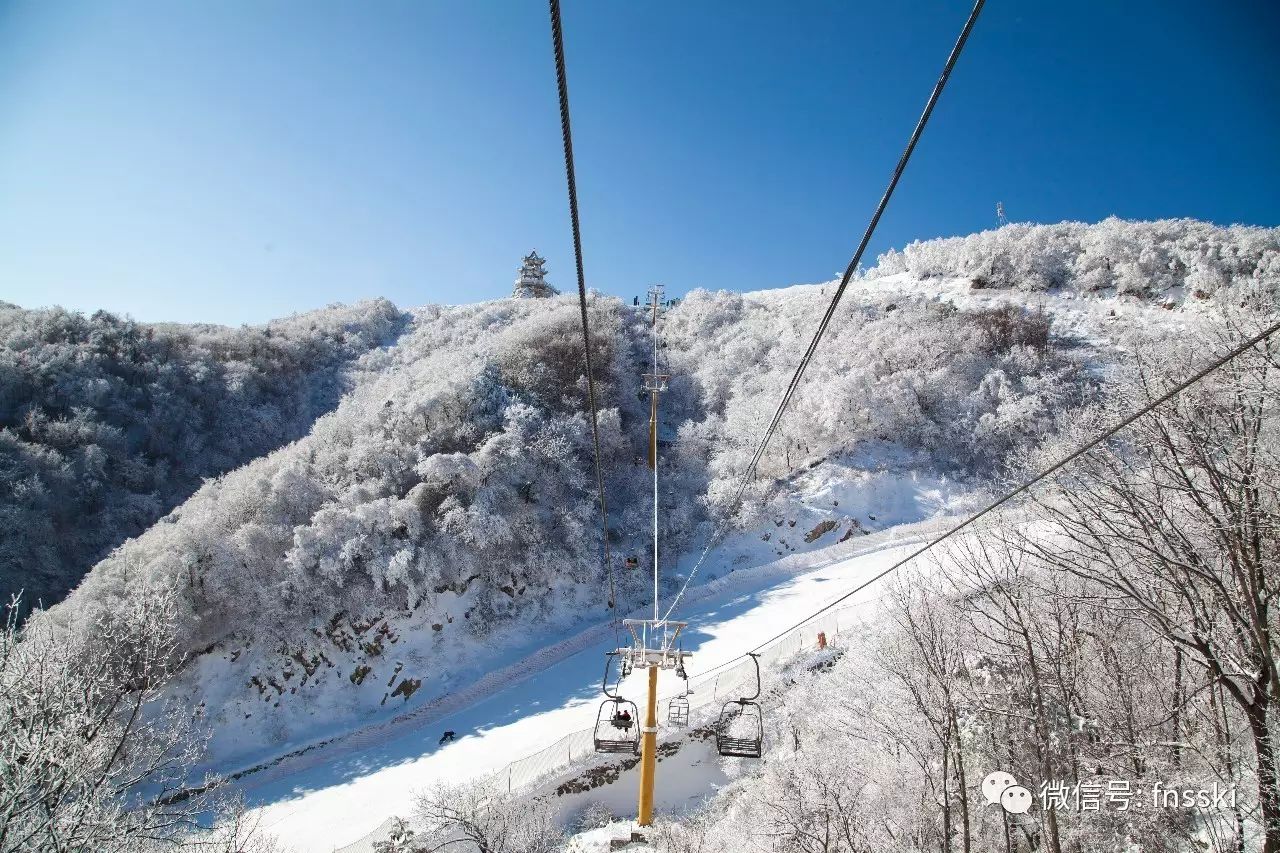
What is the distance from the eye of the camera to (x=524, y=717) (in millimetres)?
18281

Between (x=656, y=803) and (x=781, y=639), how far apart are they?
647 centimetres

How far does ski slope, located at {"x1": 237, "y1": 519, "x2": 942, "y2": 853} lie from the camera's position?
15.5m

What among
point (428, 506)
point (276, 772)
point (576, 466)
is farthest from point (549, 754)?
point (576, 466)

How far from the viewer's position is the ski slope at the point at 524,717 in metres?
15.5

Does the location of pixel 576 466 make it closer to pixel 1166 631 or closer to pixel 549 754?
pixel 549 754

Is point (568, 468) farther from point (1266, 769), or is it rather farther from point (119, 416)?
point (119, 416)

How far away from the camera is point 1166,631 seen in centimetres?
628

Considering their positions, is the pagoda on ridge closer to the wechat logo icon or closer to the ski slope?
the ski slope

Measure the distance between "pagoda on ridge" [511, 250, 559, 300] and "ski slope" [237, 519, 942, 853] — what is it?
156ft

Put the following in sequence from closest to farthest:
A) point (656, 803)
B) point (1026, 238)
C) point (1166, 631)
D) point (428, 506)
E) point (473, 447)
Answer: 1. point (1166, 631)
2. point (656, 803)
3. point (428, 506)
4. point (473, 447)
5. point (1026, 238)

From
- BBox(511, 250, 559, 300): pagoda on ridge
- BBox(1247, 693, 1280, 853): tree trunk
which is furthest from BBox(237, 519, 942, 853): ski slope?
BBox(511, 250, 559, 300): pagoda on ridge

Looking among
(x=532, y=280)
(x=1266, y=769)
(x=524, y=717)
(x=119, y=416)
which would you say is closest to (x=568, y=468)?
(x=524, y=717)

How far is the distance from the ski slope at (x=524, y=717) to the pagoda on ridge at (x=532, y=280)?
47477 mm

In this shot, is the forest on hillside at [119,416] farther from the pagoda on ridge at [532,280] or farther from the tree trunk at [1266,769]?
the tree trunk at [1266,769]
